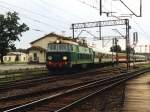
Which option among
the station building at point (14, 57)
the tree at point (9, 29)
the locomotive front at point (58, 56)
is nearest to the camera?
the locomotive front at point (58, 56)

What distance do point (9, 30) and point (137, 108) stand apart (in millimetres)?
74773

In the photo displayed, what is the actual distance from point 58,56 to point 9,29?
5206 centimetres

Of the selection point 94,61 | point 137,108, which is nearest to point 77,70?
point 94,61

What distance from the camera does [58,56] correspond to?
1407 inches

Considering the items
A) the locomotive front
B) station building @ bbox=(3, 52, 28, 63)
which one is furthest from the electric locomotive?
station building @ bbox=(3, 52, 28, 63)

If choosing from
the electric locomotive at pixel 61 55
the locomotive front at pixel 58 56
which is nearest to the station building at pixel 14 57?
the electric locomotive at pixel 61 55

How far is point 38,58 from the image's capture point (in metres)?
87.2

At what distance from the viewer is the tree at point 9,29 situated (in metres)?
83.8

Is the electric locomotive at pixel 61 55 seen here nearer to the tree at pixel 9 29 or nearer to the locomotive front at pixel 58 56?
the locomotive front at pixel 58 56

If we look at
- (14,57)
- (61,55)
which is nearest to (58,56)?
(61,55)

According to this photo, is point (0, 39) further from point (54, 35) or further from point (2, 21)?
point (54, 35)

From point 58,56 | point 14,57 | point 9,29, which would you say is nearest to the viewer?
point 58,56

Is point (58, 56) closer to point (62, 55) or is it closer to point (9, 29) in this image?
point (62, 55)

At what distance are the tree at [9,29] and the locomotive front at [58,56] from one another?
4796cm
